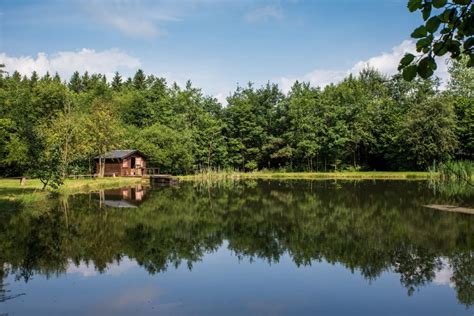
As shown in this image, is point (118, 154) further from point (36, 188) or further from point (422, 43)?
point (422, 43)

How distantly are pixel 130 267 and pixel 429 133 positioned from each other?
39.4 metres

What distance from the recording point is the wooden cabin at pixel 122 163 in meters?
42.4

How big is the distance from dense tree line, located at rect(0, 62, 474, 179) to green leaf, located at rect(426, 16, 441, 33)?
1486 inches

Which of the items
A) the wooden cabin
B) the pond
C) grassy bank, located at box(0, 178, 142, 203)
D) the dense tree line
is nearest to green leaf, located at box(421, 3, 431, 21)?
the pond

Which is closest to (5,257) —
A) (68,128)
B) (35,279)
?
(35,279)

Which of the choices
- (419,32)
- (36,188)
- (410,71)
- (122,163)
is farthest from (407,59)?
(122,163)

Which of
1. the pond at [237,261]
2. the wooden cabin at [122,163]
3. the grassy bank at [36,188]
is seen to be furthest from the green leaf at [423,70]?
the wooden cabin at [122,163]

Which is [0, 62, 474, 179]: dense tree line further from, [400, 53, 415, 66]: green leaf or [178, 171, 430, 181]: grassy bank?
[400, 53, 415, 66]: green leaf

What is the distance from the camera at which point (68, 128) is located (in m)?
37.1

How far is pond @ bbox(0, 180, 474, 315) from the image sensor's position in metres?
8.20

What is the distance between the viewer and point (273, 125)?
53.2 metres

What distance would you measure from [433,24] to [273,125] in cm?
5075

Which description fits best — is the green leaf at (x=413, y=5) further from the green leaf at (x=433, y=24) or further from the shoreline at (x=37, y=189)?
the shoreline at (x=37, y=189)

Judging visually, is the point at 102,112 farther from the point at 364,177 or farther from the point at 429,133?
the point at 429,133
